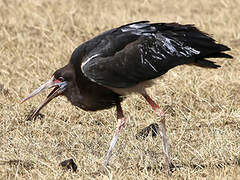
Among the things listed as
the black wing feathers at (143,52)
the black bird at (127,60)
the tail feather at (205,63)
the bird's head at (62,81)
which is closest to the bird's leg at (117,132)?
the black bird at (127,60)

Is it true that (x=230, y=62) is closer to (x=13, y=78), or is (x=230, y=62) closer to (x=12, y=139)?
(x=13, y=78)

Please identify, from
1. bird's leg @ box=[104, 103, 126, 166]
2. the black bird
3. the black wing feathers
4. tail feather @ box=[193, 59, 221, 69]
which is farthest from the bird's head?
tail feather @ box=[193, 59, 221, 69]

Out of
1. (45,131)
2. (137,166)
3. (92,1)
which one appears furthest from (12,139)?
(92,1)

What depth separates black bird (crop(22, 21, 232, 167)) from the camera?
19.2 feet

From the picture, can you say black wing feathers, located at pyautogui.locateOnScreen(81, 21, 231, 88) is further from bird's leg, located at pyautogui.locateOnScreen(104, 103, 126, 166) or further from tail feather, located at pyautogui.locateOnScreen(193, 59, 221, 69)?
bird's leg, located at pyautogui.locateOnScreen(104, 103, 126, 166)

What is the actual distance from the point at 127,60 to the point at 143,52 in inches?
7.3

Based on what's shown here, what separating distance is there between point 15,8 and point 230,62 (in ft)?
14.9

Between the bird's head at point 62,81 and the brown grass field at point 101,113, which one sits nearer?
the brown grass field at point 101,113

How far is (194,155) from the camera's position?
5.89m

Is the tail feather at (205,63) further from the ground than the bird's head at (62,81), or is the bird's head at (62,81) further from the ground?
the tail feather at (205,63)

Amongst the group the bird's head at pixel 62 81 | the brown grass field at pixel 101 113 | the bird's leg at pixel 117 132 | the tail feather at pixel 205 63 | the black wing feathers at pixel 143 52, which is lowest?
the brown grass field at pixel 101 113

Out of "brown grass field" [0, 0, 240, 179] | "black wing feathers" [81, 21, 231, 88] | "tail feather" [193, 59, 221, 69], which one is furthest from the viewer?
"tail feather" [193, 59, 221, 69]

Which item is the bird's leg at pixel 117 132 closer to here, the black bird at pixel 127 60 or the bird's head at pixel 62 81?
the black bird at pixel 127 60

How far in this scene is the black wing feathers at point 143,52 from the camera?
5832mm
